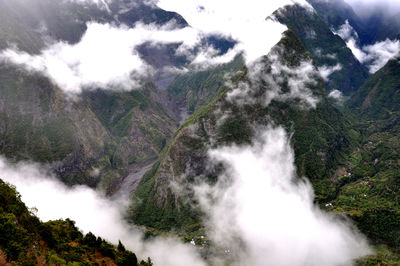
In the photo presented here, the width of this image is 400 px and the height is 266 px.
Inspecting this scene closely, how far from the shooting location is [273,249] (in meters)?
199

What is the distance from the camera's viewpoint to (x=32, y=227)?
249 ft

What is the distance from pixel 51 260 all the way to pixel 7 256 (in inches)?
427

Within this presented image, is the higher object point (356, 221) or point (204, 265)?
point (356, 221)

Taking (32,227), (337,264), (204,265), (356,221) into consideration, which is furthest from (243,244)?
(32,227)

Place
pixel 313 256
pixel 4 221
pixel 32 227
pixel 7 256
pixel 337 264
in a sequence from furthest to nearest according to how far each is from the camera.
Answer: pixel 313 256
pixel 337 264
pixel 32 227
pixel 4 221
pixel 7 256

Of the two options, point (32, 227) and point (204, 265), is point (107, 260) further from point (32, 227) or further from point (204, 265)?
point (204, 265)

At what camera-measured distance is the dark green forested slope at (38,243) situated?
6222cm

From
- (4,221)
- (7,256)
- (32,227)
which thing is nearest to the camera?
(7,256)

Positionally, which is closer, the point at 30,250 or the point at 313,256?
the point at 30,250

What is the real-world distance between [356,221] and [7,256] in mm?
198876

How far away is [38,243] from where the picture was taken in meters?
72.7

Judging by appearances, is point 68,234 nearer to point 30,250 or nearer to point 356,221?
point 30,250

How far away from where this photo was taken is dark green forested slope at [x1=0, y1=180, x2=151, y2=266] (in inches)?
2450

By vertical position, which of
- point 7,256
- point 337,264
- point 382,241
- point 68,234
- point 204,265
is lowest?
point 7,256
